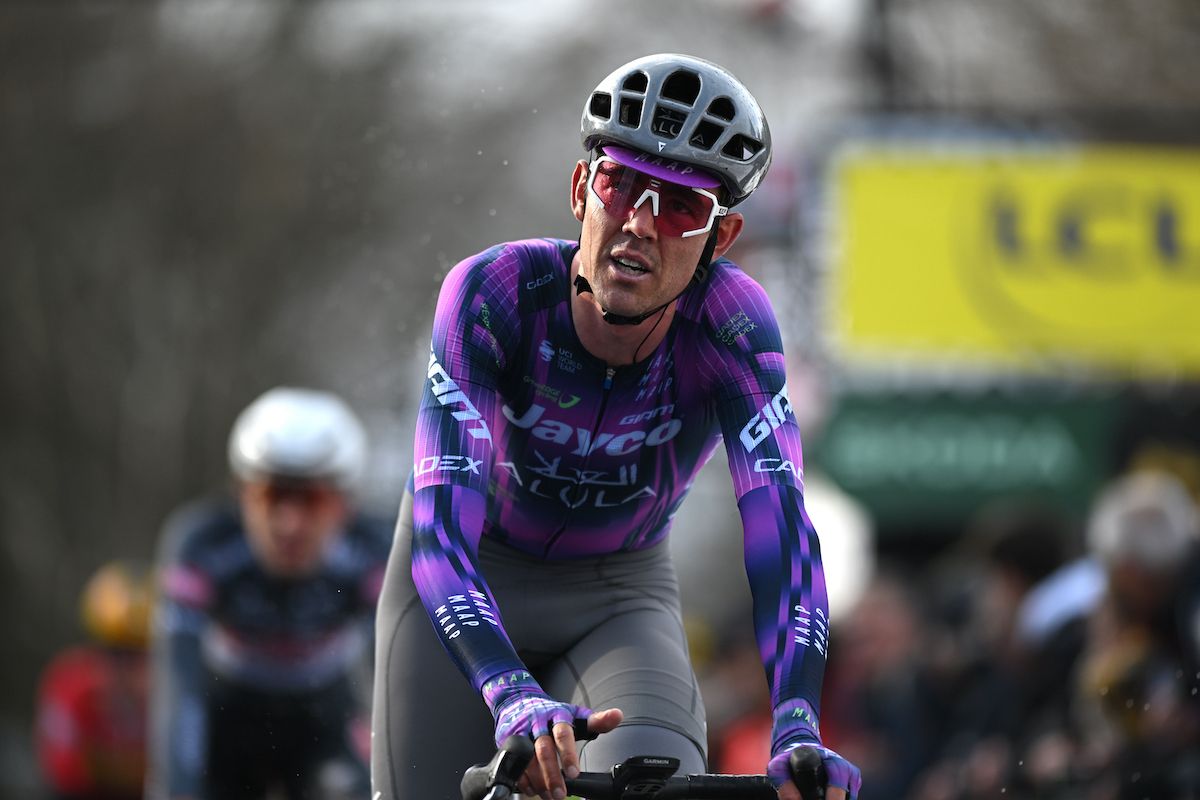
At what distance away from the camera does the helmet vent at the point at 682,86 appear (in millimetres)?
4934

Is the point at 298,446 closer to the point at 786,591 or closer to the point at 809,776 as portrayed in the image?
the point at 786,591

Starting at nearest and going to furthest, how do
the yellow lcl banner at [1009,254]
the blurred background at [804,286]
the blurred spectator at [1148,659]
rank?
the blurred spectator at [1148,659], the blurred background at [804,286], the yellow lcl banner at [1009,254]

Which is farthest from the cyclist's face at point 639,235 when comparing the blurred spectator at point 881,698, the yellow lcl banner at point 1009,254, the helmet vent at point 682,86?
the yellow lcl banner at point 1009,254

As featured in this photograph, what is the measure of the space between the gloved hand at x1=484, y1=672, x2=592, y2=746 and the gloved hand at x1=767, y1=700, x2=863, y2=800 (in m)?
0.45

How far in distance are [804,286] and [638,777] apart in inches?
533

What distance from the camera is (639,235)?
4.87m

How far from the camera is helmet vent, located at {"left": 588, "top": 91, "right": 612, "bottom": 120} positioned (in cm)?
495

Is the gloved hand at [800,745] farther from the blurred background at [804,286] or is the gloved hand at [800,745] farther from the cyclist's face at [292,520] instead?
the cyclist's face at [292,520]

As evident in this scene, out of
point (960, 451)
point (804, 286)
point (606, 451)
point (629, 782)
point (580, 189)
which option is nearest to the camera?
point (629, 782)

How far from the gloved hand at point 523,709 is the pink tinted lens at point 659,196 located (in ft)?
4.18

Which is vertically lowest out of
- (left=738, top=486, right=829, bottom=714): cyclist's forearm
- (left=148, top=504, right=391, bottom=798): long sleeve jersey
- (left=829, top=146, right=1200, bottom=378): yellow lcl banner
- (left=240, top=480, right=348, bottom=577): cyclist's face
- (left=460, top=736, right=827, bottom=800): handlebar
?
(left=460, top=736, right=827, bottom=800): handlebar

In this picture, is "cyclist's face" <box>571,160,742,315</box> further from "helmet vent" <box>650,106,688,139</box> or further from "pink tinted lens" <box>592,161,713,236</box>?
"helmet vent" <box>650,106,688,139</box>

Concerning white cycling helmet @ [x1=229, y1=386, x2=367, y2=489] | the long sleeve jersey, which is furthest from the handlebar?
the long sleeve jersey

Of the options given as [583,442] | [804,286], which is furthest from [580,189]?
[804,286]
